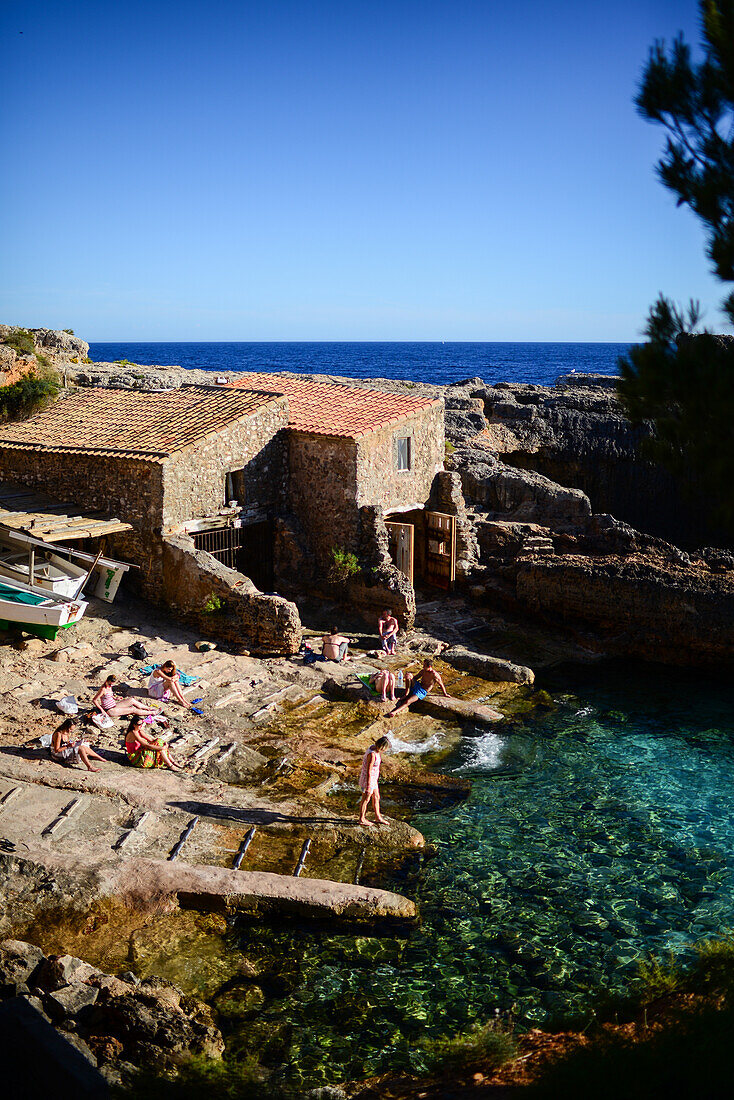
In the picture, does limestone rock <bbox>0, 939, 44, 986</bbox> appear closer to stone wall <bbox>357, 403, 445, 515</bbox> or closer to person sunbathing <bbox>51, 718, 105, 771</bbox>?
person sunbathing <bbox>51, 718, 105, 771</bbox>

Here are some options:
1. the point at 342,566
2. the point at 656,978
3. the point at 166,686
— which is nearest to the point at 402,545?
the point at 342,566

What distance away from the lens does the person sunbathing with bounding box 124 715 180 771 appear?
1493 centimetres

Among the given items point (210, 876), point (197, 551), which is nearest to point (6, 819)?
point (210, 876)

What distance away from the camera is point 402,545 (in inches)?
930

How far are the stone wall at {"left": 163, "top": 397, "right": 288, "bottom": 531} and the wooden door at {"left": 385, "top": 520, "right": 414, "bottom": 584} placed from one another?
3.12 metres

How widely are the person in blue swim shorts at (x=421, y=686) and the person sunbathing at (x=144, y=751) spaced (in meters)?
4.86

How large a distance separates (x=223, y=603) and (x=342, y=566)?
12.4ft

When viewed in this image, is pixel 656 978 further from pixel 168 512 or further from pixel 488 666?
pixel 168 512

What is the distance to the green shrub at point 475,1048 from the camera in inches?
351

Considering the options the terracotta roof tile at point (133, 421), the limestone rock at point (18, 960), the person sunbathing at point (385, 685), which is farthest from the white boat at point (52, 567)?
the limestone rock at point (18, 960)

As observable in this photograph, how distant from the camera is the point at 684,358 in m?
8.12

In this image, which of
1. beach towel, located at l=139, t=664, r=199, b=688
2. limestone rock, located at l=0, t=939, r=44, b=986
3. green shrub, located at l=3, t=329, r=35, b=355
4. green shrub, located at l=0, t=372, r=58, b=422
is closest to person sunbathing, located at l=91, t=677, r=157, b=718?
beach towel, located at l=139, t=664, r=199, b=688

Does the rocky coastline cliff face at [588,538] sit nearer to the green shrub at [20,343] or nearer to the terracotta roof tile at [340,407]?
the terracotta roof tile at [340,407]

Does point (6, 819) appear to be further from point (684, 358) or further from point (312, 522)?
point (312, 522)
